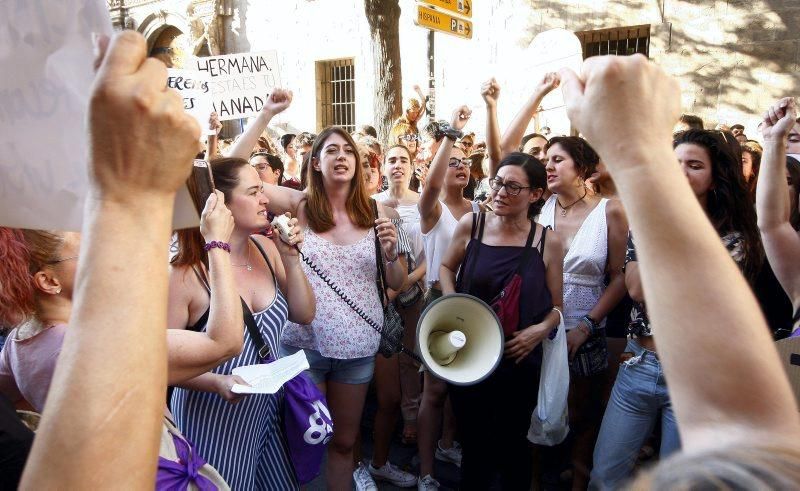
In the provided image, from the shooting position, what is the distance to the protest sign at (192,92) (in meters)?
5.29

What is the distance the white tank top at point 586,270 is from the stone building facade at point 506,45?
68.3 inches

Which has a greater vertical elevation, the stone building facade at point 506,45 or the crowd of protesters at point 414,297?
the stone building facade at point 506,45

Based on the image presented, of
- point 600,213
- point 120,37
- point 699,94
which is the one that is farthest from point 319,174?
point 699,94

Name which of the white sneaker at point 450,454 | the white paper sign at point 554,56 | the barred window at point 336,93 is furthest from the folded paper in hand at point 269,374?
the barred window at point 336,93

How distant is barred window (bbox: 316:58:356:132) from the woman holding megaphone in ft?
40.6

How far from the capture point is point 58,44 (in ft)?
3.34

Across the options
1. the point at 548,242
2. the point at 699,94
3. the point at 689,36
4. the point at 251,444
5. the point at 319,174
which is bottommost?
the point at 251,444

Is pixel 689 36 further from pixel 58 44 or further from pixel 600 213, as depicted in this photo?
pixel 58 44

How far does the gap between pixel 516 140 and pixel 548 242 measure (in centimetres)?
97

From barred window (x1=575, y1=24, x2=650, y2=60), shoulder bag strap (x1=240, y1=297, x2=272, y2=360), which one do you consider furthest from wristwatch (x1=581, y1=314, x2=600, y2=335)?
barred window (x1=575, y1=24, x2=650, y2=60)

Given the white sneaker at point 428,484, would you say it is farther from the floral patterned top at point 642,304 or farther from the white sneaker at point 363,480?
the floral patterned top at point 642,304

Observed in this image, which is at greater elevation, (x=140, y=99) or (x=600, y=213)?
(x=140, y=99)

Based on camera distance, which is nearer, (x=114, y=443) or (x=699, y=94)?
(x=114, y=443)

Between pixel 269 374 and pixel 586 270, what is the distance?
2.05 m
